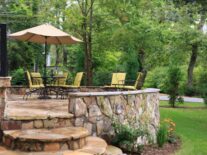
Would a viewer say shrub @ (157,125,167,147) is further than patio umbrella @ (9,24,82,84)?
No

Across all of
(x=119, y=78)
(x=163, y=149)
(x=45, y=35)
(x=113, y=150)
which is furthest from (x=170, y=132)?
(x=45, y=35)

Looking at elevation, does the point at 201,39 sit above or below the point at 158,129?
above

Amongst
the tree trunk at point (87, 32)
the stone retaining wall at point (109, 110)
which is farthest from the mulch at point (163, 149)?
the tree trunk at point (87, 32)

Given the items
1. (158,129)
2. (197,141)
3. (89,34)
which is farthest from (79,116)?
(89,34)

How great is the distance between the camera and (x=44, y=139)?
511 cm

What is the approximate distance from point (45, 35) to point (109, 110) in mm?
3169

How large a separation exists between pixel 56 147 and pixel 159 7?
1121cm

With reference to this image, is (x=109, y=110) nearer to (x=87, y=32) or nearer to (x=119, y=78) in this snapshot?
(x=119, y=78)

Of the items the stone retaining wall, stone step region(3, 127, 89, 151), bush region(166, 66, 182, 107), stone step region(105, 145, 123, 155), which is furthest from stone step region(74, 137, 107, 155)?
bush region(166, 66, 182, 107)

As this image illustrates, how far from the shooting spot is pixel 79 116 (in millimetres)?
6305

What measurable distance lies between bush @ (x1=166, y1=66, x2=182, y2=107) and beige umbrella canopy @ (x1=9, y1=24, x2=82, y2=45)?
6.74 meters

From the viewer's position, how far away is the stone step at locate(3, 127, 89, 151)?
5.14m

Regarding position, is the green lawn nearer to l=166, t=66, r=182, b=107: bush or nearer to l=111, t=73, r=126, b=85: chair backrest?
l=166, t=66, r=182, b=107: bush

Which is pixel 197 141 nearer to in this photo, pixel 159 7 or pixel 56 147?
pixel 56 147
